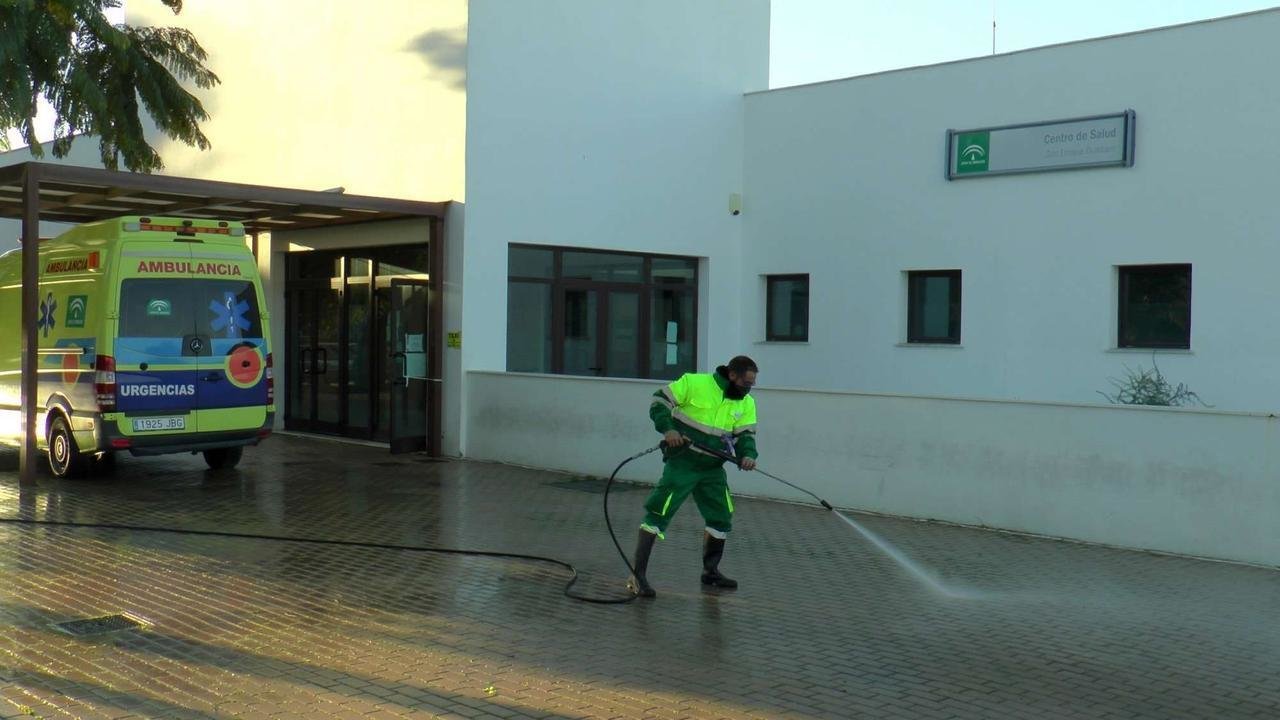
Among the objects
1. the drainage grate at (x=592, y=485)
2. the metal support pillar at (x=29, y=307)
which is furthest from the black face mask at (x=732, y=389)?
the metal support pillar at (x=29, y=307)

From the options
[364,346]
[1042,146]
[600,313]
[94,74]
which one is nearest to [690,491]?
[1042,146]

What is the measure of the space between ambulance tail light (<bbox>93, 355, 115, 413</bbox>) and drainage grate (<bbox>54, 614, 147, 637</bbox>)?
5.99 m

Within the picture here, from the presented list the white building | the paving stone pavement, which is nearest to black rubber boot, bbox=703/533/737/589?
the paving stone pavement

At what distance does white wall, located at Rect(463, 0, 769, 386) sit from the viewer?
16.9 meters

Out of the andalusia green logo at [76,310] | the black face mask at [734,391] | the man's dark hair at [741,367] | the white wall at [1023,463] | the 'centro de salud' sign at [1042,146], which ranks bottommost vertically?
the white wall at [1023,463]

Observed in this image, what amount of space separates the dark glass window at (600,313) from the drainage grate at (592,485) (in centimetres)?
326

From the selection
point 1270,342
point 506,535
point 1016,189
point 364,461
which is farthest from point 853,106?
point 506,535

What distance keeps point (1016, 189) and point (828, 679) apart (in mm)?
11283

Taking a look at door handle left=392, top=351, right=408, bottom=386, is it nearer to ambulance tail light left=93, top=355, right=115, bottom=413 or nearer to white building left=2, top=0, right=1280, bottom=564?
white building left=2, top=0, right=1280, bottom=564

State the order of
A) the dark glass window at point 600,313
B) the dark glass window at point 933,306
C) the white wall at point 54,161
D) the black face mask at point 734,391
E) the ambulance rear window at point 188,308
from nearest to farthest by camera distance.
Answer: the black face mask at point 734,391, the ambulance rear window at point 188,308, the dark glass window at point 933,306, the dark glass window at point 600,313, the white wall at point 54,161

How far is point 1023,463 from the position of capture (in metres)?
11.3

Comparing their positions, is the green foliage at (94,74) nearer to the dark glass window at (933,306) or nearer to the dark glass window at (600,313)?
the dark glass window at (600,313)

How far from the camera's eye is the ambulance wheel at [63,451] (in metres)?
13.8

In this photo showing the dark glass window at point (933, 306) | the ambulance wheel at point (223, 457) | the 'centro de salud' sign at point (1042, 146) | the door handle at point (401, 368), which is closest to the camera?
the ambulance wheel at point (223, 457)
